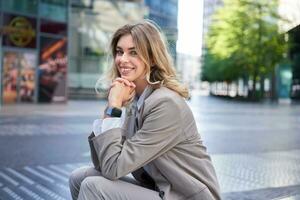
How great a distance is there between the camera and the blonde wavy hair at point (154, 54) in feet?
8.13

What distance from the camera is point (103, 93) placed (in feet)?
9.30

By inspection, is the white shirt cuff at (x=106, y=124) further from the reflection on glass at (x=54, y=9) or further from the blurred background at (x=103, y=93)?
the reflection on glass at (x=54, y=9)

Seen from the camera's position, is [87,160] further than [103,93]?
Yes

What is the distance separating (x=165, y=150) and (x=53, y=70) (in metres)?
23.1

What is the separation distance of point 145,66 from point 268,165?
16.9 ft

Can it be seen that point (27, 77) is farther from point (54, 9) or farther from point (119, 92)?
point (119, 92)

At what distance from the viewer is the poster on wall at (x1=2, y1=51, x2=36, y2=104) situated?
75.5ft

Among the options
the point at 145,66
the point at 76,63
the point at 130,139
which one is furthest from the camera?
the point at 76,63

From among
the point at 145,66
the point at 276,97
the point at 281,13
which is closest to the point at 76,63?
the point at 281,13

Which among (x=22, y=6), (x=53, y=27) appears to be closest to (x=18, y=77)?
(x=53, y=27)

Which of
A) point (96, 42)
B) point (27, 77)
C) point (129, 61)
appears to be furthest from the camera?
point (96, 42)

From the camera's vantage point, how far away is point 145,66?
255cm

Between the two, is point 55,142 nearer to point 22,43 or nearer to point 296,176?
point 296,176

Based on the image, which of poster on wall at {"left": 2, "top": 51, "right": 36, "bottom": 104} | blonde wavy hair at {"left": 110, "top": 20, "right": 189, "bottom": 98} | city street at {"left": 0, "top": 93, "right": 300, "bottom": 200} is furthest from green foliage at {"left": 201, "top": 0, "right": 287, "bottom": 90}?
blonde wavy hair at {"left": 110, "top": 20, "right": 189, "bottom": 98}
